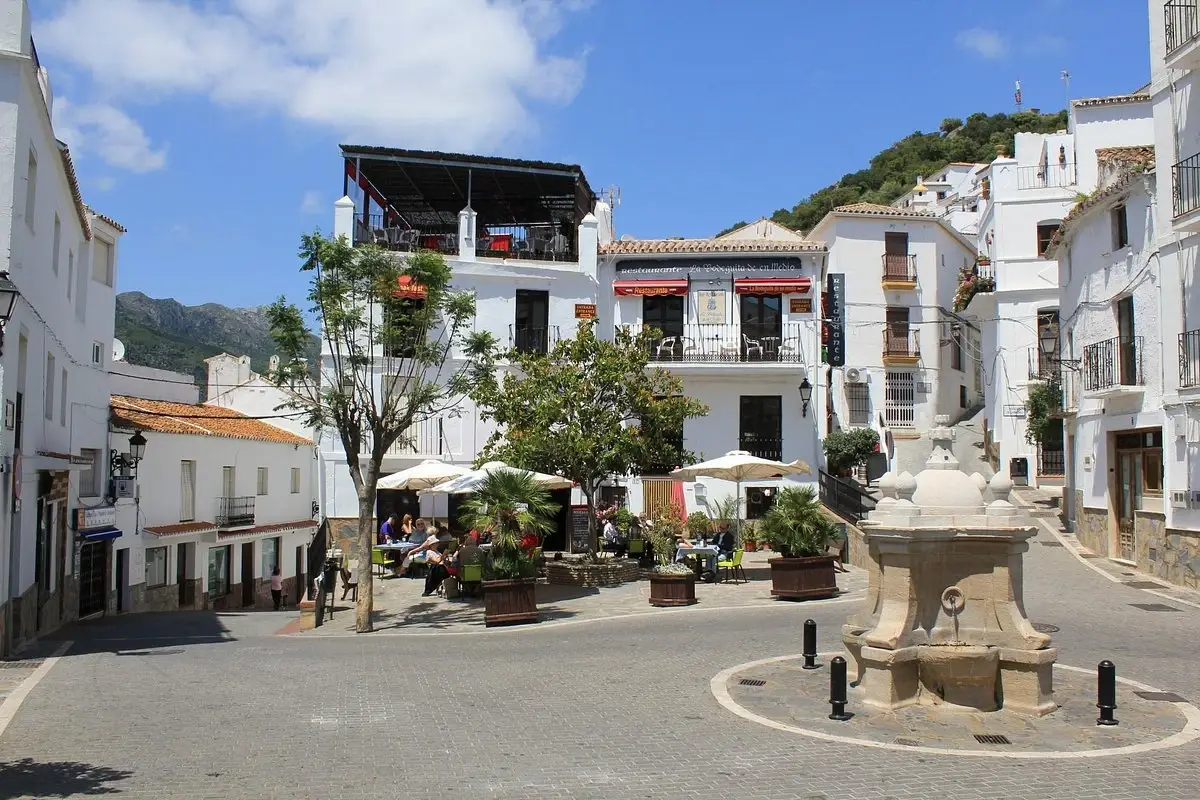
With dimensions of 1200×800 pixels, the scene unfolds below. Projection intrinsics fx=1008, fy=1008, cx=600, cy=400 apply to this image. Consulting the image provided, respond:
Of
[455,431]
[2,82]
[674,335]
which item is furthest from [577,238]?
[2,82]

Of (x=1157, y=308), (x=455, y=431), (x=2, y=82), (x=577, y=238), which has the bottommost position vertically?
(x=455, y=431)

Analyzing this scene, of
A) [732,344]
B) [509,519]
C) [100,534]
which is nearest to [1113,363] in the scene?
[732,344]

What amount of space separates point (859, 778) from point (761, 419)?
23.1m

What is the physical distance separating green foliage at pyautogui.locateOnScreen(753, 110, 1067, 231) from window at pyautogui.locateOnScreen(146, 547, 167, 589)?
58.6 metres

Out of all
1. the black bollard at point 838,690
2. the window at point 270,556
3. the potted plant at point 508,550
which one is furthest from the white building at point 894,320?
the black bollard at point 838,690

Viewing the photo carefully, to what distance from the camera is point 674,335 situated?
101 feet

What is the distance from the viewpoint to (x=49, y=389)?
57.0 feet

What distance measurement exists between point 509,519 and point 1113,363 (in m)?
14.1

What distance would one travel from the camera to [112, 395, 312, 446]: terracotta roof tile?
25.1 meters

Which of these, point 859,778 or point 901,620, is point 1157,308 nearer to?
point 901,620

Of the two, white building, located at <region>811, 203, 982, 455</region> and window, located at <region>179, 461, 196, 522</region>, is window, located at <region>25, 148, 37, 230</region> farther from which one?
white building, located at <region>811, 203, 982, 455</region>

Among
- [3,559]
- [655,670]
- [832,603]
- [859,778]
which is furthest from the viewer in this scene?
[832,603]

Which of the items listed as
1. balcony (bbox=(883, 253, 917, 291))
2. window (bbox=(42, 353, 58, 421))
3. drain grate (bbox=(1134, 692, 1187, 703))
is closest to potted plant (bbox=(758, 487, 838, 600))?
drain grate (bbox=(1134, 692, 1187, 703))

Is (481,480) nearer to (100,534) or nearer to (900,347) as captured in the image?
(100,534)
